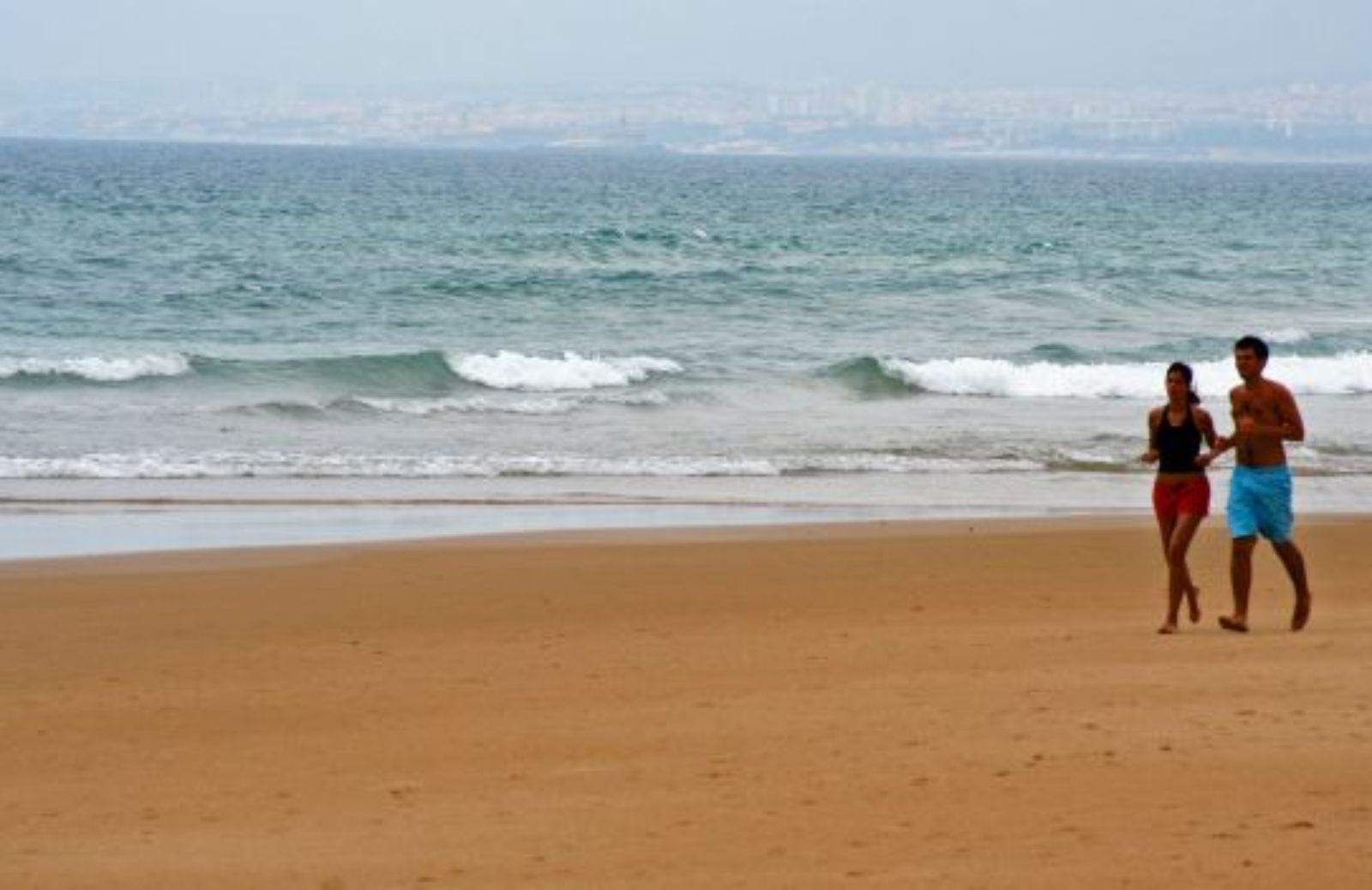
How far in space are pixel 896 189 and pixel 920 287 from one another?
199 feet

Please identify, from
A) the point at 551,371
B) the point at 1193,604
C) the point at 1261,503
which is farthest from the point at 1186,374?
the point at 551,371

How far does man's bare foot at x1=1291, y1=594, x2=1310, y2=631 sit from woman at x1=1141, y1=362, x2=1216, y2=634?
1.46 ft

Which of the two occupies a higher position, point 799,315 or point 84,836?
point 84,836

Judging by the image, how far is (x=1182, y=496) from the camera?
988 cm

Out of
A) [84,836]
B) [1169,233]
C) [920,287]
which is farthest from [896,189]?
[84,836]

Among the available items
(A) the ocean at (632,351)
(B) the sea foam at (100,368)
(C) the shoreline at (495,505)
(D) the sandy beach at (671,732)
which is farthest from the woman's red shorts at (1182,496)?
(B) the sea foam at (100,368)

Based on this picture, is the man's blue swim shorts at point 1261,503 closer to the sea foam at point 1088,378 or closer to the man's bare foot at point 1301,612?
the man's bare foot at point 1301,612

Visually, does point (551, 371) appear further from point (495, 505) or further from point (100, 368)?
point (495, 505)

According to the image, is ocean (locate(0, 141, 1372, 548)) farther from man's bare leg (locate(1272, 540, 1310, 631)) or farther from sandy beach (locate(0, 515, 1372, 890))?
man's bare leg (locate(1272, 540, 1310, 631))

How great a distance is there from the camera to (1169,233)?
65.1 metres

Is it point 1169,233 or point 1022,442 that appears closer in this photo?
point 1022,442

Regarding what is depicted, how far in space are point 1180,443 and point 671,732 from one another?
3384 millimetres

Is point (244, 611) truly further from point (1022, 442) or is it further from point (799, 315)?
point (799, 315)

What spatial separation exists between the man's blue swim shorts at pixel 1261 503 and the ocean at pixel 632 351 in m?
6.40
